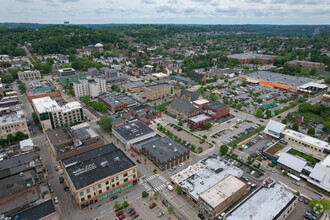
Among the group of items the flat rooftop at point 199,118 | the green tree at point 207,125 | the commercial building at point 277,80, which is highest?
the commercial building at point 277,80

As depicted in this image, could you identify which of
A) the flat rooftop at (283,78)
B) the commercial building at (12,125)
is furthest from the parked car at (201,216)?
the flat rooftop at (283,78)

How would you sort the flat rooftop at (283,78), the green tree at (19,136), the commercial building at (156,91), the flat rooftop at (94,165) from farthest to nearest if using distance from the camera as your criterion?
the flat rooftop at (283,78), the commercial building at (156,91), the green tree at (19,136), the flat rooftop at (94,165)

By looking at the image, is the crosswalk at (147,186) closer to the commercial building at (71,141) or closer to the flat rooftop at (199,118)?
the commercial building at (71,141)

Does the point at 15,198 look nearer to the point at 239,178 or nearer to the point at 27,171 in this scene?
the point at 27,171

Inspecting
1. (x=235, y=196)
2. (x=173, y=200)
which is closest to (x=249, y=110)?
(x=235, y=196)

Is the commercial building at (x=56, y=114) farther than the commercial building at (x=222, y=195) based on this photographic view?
Yes

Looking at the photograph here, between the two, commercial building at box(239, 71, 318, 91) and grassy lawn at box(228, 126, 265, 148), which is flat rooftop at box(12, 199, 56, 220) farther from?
commercial building at box(239, 71, 318, 91)

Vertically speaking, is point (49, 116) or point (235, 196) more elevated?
point (49, 116)
